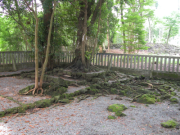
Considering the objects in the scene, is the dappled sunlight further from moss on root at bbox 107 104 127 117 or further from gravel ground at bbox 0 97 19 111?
moss on root at bbox 107 104 127 117

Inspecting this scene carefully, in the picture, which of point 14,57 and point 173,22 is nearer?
point 14,57

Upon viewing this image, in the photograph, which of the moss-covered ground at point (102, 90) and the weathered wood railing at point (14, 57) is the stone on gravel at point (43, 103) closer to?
the moss-covered ground at point (102, 90)

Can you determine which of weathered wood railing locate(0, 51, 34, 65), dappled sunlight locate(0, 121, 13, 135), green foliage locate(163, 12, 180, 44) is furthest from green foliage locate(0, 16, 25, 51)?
green foliage locate(163, 12, 180, 44)

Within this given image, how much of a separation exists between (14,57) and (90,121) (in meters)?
8.56

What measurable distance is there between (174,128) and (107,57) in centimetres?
725

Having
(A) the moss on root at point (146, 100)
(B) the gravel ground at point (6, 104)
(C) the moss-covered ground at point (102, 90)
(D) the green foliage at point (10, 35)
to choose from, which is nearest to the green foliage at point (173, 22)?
(C) the moss-covered ground at point (102, 90)

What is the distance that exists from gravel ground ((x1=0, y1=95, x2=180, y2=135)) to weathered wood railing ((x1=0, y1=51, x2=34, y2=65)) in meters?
6.94

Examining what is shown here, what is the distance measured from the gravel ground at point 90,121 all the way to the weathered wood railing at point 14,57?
6.94 metres

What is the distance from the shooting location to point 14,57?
33.2 ft

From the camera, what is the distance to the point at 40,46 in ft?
29.6

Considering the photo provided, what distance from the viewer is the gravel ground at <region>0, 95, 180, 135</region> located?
287cm

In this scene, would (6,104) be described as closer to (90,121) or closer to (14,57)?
(90,121)

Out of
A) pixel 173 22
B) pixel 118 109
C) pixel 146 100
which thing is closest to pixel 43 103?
pixel 118 109

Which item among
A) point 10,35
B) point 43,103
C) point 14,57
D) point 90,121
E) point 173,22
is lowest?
point 90,121
